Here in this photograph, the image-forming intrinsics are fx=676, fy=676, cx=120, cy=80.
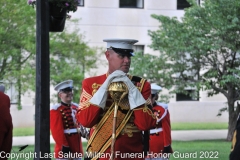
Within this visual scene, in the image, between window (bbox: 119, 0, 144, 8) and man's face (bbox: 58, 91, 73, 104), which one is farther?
window (bbox: 119, 0, 144, 8)

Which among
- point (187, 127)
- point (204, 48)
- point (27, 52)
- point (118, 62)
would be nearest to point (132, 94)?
point (118, 62)

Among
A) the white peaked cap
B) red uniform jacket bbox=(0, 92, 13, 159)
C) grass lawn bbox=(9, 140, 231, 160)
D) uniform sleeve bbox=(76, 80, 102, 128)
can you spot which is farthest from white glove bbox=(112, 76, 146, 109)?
grass lawn bbox=(9, 140, 231, 160)

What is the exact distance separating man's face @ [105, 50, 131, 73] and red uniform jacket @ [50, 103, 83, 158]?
4045mm

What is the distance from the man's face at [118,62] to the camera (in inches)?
259

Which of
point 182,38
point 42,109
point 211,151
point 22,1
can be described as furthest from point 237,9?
point 42,109

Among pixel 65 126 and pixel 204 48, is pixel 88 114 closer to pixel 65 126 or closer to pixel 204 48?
pixel 65 126

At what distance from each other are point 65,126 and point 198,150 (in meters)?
8.21

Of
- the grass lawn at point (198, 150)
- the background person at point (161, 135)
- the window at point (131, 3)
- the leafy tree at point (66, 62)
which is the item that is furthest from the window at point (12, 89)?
the background person at point (161, 135)

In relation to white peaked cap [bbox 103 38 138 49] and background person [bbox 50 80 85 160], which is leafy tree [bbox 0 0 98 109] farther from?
white peaked cap [bbox 103 38 138 49]

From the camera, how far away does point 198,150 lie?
1827 centimetres

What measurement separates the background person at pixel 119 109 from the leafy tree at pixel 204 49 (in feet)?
46.7

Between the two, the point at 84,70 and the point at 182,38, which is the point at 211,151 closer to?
the point at 182,38

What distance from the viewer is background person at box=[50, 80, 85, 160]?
Result: 414 inches

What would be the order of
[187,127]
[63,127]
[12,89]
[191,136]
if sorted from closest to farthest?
[63,127], [191,136], [12,89], [187,127]
